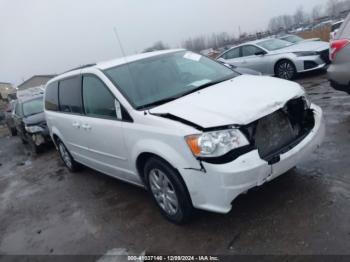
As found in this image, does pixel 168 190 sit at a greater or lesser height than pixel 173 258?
greater

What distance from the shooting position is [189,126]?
10.4 feet

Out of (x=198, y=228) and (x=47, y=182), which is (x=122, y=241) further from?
(x=47, y=182)

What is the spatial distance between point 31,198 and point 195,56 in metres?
3.58

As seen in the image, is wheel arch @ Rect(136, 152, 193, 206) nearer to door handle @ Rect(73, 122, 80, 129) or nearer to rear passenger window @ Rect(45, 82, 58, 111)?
door handle @ Rect(73, 122, 80, 129)

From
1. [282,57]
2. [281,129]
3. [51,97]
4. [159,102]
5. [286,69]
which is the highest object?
[159,102]

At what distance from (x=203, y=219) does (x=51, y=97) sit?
4.05 m

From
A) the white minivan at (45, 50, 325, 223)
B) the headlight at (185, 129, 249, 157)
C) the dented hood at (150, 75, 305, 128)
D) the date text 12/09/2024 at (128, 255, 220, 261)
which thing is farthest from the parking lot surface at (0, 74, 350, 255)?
the dented hood at (150, 75, 305, 128)

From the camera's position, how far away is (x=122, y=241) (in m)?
3.70

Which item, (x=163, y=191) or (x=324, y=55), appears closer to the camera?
(x=163, y=191)

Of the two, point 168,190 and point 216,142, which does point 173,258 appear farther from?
point 216,142

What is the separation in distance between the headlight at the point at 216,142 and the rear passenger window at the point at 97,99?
133 centimetres

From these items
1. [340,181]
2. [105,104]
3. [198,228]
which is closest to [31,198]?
[105,104]

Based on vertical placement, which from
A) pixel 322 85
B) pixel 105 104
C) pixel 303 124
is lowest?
pixel 322 85

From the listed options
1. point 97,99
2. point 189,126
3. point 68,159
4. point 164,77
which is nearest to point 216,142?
point 189,126
